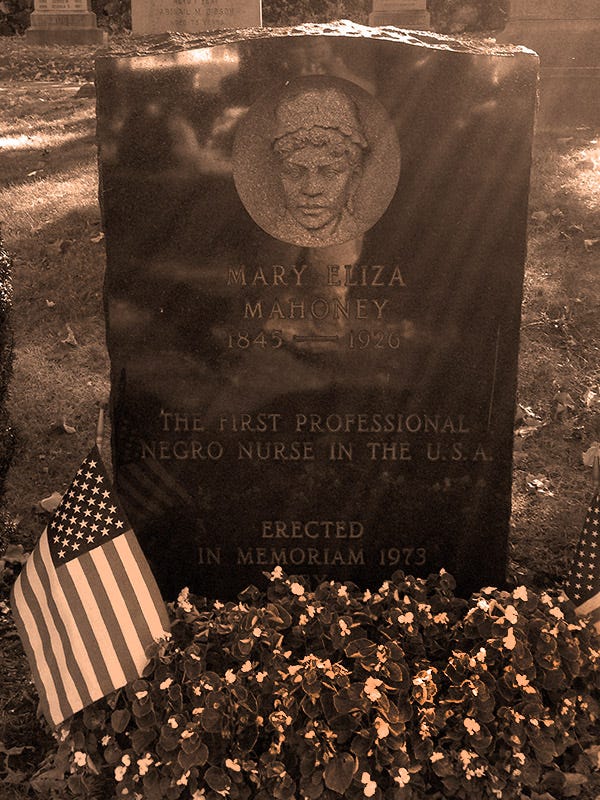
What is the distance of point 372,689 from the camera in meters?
3.56

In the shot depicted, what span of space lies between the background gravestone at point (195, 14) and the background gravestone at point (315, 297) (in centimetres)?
898

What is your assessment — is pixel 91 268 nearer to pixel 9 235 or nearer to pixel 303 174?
pixel 9 235

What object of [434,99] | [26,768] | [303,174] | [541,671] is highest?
[434,99]

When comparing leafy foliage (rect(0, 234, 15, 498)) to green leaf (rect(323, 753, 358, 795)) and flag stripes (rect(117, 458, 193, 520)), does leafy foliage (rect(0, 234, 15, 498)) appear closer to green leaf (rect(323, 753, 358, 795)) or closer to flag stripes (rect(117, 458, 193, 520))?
flag stripes (rect(117, 458, 193, 520))

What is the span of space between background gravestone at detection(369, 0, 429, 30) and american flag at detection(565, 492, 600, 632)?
1332 centimetres

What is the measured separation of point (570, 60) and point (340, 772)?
9157mm

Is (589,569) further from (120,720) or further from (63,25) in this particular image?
(63,25)

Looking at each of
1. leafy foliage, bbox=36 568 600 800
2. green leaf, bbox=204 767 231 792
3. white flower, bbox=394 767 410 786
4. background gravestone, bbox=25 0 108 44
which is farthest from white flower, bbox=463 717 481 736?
background gravestone, bbox=25 0 108 44

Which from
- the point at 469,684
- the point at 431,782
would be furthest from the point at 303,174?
the point at 431,782

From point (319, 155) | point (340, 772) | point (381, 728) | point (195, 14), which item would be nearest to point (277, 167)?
point (319, 155)

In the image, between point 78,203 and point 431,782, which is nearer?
point 431,782

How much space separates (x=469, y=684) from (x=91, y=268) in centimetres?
508

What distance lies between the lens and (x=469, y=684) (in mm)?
3656

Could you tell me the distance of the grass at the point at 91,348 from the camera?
5.07 metres
